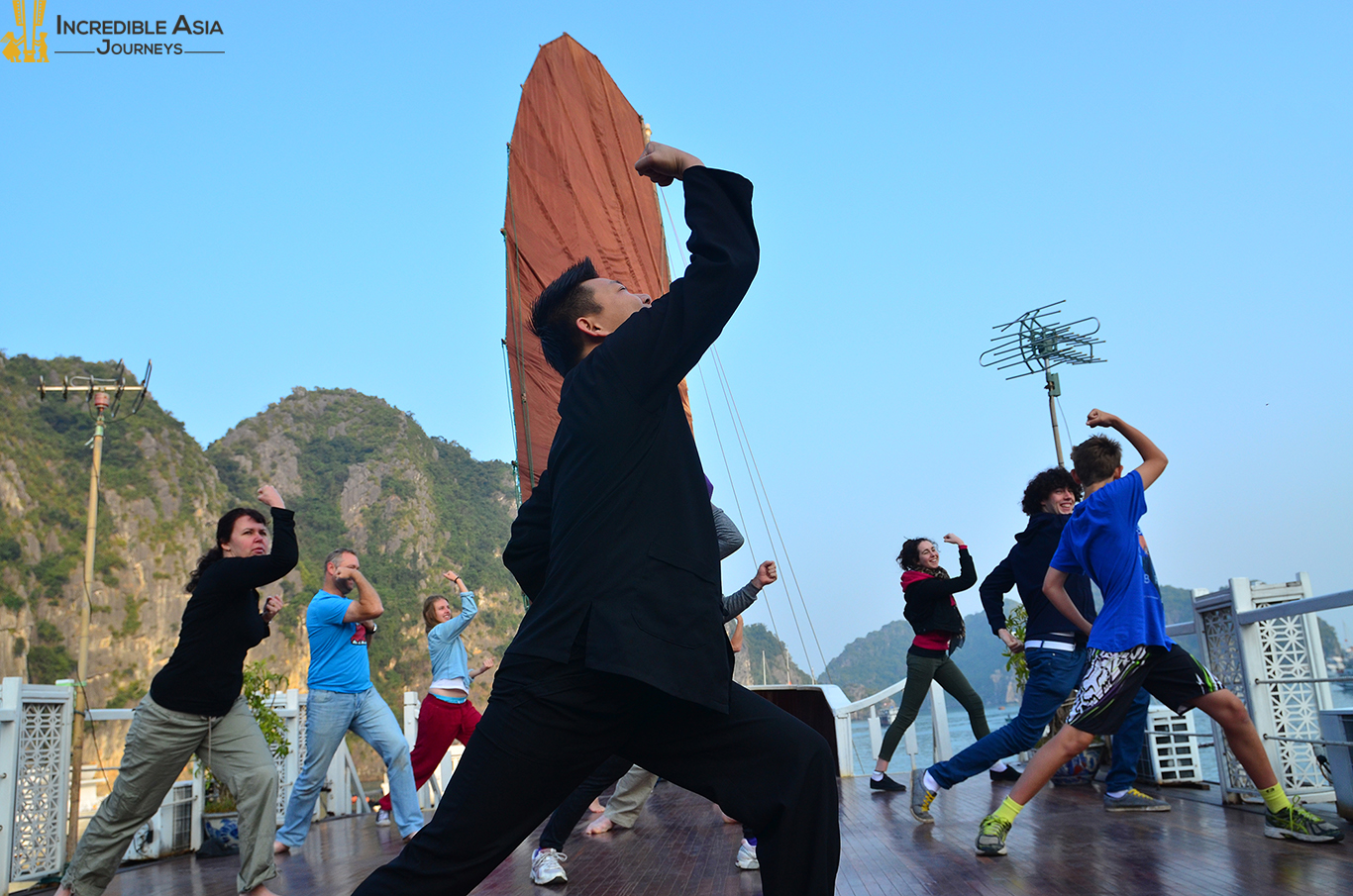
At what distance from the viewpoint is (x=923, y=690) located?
5258 mm

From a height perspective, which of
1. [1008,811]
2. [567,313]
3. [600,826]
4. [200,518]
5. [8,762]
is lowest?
[600,826]

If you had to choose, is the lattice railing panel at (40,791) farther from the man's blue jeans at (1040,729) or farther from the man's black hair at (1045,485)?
the man's black hair at (1045,485)

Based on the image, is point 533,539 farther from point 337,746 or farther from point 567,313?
point 337,746

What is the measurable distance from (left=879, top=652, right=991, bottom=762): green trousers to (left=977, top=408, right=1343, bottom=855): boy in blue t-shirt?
206 centimetres

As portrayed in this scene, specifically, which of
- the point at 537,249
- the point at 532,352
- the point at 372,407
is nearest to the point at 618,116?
the point at 537,249

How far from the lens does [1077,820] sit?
3.78 meters

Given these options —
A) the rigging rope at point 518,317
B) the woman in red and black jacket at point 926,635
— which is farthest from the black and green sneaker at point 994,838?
the rigging rope at point 518,317

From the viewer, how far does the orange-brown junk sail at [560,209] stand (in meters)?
11.0

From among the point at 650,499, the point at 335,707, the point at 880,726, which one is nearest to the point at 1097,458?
the point at 650,499

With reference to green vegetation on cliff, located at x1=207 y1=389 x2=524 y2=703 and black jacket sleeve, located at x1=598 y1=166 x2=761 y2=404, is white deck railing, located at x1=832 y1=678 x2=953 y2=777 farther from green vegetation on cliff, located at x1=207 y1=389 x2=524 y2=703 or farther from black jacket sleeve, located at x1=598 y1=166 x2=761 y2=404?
green vegetation on cliff, located at x1=207 y1=389 x2=524 y2=703

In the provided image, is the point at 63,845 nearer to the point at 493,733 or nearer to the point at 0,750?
the point at 0,750

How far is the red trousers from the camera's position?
5.50 meters

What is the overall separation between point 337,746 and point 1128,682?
363 centimetres

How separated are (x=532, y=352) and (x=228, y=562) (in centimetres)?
819
